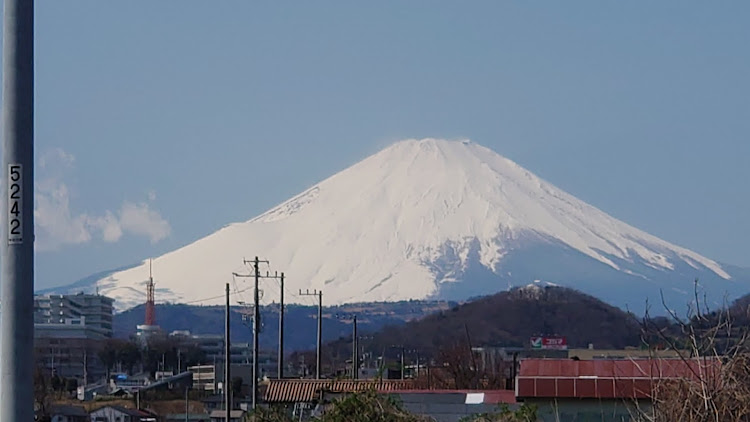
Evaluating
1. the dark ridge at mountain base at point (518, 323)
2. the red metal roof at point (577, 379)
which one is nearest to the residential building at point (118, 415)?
the red metal roof at point (577, 379)

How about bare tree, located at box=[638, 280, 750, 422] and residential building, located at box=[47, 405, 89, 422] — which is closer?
bare tree, located at box=[638, 280, 750, 422]

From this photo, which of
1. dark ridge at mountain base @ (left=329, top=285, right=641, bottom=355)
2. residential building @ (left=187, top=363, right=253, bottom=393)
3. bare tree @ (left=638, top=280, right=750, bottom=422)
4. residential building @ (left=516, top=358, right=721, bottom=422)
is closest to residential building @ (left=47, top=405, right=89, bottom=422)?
residential building @ (left=187, top=363, right=253, bottom=393)

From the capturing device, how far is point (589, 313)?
503ft

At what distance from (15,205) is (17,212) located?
1.2 inches

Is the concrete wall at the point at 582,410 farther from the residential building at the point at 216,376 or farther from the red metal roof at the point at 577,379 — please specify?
the residential building at the point at 216,376

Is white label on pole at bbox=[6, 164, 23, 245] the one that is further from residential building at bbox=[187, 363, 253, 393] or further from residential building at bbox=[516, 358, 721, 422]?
residential building at bbox=[187, 363, 253, 393]

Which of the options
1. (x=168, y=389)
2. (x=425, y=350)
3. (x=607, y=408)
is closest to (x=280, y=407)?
(x=607, y=408)

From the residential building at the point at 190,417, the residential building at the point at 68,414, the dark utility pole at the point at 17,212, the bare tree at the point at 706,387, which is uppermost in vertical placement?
the dark utility pole at the point at 17,212

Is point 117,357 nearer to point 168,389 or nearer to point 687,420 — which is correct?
point 168,389

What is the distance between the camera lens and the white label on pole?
6.38 meters

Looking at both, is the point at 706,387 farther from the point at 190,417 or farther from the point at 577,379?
the point at 190,417

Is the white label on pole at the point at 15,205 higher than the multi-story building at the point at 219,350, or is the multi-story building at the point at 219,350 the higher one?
the white label on pole at the point at 15,205

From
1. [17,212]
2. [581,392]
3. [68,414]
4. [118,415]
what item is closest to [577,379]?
[581,392]

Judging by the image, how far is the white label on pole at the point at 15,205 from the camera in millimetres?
6375
